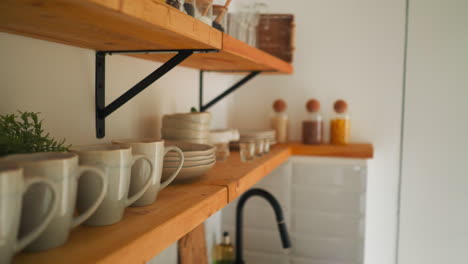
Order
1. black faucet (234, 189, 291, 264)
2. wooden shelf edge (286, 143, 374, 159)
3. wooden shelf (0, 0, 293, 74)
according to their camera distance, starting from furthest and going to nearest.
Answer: wooden shelf edge (286, 143, 374, 159)
black faucet (234, 189, 291, 264)
wooden shelf (0, 0, 293, 74)

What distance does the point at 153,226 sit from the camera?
605mm

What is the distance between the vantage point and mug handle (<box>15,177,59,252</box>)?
0.44m

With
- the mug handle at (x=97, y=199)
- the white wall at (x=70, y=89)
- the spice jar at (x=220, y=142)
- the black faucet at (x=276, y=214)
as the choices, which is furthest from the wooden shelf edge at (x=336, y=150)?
the mug handle at (x=97, y=199)

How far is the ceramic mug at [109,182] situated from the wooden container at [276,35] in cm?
145

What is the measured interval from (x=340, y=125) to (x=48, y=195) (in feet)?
5.48

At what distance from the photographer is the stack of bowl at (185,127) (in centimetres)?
112

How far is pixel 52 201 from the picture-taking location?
18.4 inches

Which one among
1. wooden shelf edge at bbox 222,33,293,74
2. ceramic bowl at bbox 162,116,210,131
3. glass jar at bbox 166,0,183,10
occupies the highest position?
glass jar at bbox 166,0,183,10

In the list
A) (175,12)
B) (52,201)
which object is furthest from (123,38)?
(52,201)

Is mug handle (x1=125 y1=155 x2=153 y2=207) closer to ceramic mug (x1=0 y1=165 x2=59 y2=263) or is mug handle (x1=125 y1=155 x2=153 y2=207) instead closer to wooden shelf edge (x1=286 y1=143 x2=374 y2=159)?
ceramic mug (x1=0 y1=165 x2=59 y2=263)

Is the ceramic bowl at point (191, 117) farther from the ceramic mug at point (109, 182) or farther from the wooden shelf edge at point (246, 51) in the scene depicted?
the ceramic mug at point (109, 182)

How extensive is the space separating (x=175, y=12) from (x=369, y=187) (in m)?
1.62

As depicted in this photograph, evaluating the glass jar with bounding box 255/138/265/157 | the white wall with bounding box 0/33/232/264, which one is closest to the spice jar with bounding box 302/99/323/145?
the glass jar with bounding box 255/138/265/157

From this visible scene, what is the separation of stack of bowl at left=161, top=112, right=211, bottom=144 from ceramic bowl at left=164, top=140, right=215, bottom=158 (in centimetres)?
4
